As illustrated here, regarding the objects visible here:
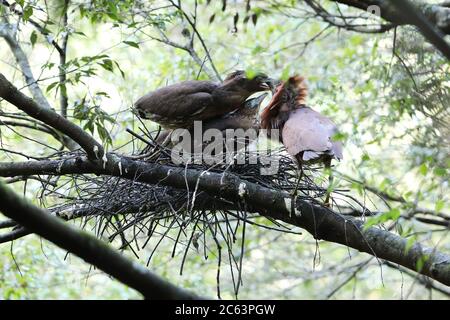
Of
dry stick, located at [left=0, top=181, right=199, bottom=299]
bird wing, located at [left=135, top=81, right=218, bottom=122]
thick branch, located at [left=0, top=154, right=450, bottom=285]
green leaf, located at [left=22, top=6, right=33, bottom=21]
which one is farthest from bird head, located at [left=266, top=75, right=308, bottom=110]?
dry stick, located at [left=0, top=181, right=199, bottom=299]

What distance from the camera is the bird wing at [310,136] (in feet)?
14.6

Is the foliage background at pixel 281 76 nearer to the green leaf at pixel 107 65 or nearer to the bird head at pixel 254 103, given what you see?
the green leaf at pixel 107 65

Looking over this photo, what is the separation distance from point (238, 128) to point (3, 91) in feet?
7.06

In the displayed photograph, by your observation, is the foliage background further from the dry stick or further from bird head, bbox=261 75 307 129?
the dry stick

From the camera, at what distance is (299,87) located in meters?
5.59

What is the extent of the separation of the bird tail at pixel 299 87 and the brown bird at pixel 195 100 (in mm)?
225

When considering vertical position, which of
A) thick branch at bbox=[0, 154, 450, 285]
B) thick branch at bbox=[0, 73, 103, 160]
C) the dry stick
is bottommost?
the dry stick

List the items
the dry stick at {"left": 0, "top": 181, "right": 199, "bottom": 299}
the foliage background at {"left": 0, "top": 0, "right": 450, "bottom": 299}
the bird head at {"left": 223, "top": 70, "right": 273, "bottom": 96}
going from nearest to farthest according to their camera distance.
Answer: the dry stick at {"left": 0, "top": 181, "right": 199, "bottom": 299} < the foliage background at {"left": 0, "top": 0, "right": 450, "bottom": 299} < the bird head at {"left": 223, "top": 70, "right": 273, "bottom": 96}

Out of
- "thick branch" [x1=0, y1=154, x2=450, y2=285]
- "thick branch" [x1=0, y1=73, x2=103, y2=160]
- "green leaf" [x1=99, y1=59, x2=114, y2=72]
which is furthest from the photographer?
"green leaf" [x1=99, y1=59, x2=114, y2=72]

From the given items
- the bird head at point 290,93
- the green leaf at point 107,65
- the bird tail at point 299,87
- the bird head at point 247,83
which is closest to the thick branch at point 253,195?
the green leaf at point 107,65

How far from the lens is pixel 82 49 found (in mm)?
11680

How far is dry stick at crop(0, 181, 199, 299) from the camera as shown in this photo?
1985 millimetres
